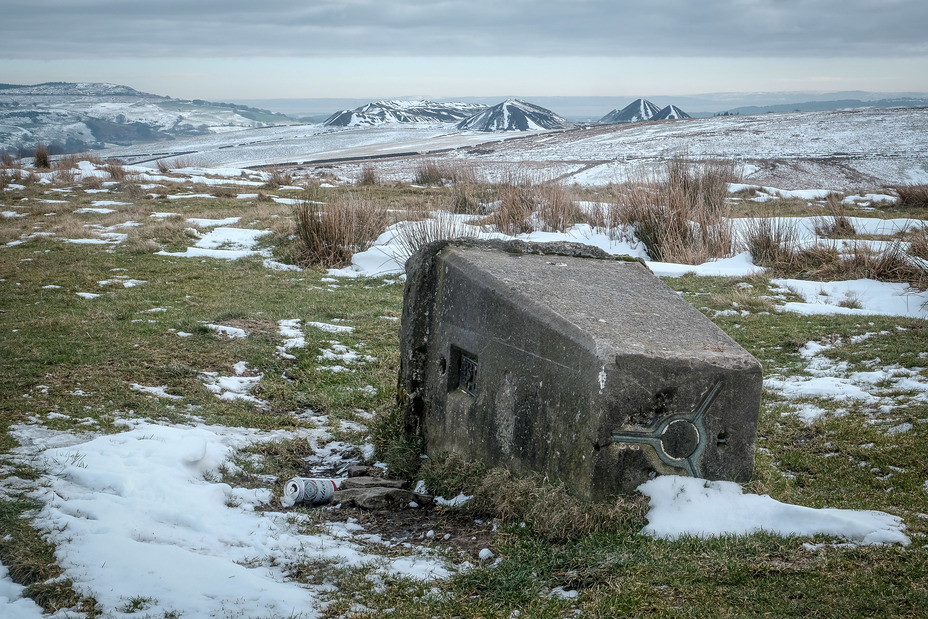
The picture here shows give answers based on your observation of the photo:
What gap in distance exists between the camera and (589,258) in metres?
5.53

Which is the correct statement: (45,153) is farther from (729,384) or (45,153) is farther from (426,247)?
(729,384)

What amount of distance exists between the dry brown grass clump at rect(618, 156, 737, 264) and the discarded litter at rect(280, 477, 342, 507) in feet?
31.1

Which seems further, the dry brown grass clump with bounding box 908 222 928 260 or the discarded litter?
the dry brown grass clump with bounding box 908 222 928 260

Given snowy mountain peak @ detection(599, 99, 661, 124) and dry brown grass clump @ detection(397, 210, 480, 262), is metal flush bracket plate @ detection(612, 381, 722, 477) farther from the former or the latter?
snowy mountain peak @ detection(599, 99, 661, 124)

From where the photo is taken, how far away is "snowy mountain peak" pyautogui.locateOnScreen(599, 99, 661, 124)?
6031cm

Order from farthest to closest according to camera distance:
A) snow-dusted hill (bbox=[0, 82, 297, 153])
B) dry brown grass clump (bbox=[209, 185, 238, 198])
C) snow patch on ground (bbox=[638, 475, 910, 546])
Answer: snow-dusted hill (bbox=[0, 82, 297, 153]), dry brown grass clump (bbox=[209, 185, 238, 198]), snow patch on ground (bbox=[638, 475, 910, 546])

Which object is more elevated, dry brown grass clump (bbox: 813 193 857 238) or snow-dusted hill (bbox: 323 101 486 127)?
snow-dusted hill (bbox: 323 101 486 127)

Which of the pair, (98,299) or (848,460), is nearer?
(848,460)

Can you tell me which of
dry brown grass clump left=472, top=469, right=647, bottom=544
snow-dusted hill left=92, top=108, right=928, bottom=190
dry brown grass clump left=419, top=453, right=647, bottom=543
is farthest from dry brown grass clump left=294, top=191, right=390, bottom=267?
dry brown grass clump left=472, top=469, right=647, bottom=544

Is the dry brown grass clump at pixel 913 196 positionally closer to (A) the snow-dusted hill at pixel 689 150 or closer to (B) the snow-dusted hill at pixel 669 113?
(A) the snow-dusted hill at pixel 689 150

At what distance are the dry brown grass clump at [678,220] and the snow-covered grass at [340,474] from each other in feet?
10.7

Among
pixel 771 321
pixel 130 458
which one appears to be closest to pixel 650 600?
pixel 130 458

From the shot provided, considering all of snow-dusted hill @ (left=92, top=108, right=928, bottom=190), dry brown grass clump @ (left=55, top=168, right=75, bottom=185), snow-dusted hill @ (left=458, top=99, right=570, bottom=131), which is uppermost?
snow-dusted hill @ (left=458, top=99, right=570, bottom=131)

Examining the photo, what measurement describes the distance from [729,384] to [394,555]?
1906 mm
